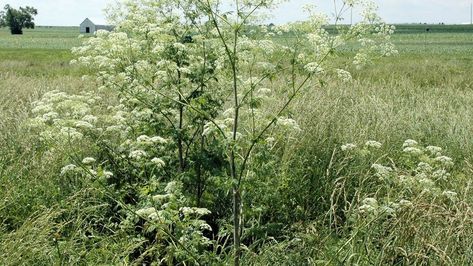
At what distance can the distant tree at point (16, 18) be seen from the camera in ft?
375

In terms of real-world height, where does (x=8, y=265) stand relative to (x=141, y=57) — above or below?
below

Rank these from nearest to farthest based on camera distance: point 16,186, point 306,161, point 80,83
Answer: point 16,186, point 306,161, point 80,83

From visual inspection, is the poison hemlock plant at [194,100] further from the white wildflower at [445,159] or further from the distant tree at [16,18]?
the distant tree at [16,18]

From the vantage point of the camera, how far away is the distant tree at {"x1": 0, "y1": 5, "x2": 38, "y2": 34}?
114 meters

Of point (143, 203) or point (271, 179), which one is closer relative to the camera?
point (143, 203)

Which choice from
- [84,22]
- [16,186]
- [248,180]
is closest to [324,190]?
[248,180]

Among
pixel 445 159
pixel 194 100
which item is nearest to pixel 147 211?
pixel 194 100

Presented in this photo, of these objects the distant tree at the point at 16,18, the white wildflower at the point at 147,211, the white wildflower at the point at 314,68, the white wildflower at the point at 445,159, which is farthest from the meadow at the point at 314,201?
the distant tree at the point at 16,18

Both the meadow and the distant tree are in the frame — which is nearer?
the meadow

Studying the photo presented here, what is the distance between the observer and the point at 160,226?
3.79 metres

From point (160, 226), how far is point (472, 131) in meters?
5.51

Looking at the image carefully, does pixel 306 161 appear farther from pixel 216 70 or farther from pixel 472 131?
pixel 472 131

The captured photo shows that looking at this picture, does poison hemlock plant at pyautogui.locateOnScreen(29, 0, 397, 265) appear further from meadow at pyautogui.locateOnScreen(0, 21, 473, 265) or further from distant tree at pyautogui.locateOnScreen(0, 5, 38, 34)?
distant tree at pyautogui.locateOnScreen(0, 5, 38, 34)

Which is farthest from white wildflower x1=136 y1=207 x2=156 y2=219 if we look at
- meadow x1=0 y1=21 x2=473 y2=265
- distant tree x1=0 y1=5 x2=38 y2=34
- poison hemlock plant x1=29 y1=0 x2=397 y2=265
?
distant tree x1=0 y1=5 x2=38 y2=34
